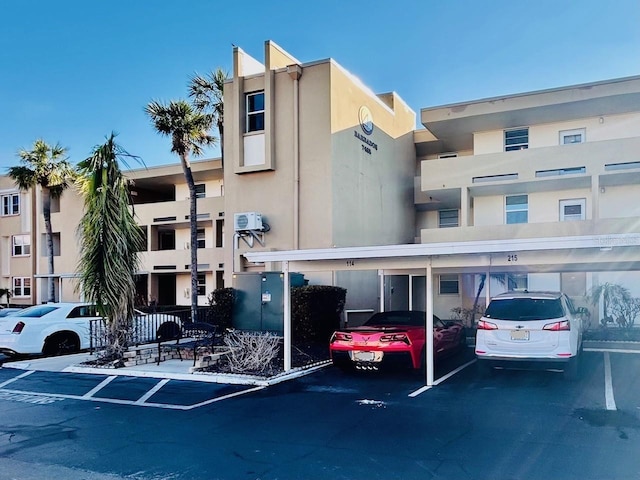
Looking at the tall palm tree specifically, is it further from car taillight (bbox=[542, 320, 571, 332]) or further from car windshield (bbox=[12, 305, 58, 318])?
car taillight (bbox=[542, 320, 571, 332])

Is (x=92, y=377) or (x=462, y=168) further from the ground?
(x=462, y=168)

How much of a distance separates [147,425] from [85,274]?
647 centimetres

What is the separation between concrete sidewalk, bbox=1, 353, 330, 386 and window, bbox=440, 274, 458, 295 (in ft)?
37.6

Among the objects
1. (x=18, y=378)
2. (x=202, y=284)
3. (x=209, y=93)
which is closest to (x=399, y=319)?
(x=18, y=378)

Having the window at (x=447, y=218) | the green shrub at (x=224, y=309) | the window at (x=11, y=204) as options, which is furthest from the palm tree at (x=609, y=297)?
the window at (x=11, y=204)

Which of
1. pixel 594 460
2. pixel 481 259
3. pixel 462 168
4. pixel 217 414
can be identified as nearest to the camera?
pixel 594 460

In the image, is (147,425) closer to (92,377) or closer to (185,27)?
(92,377)

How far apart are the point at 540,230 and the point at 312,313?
27.1ft

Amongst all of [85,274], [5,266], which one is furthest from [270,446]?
[5,266]

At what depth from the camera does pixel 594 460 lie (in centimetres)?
585

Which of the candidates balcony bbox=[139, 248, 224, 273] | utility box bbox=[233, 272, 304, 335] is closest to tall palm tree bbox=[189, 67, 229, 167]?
balcony bbox=[139, 248, 224, 273]

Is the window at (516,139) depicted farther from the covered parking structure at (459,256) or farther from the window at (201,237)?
the window at (201,237)

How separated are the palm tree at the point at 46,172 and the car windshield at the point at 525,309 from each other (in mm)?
24955

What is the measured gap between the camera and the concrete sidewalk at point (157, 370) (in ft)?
35.1
